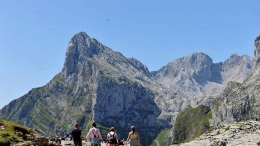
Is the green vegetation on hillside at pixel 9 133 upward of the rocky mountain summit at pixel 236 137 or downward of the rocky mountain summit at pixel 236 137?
upward

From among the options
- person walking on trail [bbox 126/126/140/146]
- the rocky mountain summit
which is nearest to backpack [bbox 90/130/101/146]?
person walking on trail [bbox 126/126/140/146]

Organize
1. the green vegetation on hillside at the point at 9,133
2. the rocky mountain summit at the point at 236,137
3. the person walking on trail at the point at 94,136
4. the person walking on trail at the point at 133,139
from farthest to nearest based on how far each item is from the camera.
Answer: the rocky mountain summit at the point at 236,137, the person walking on trail at the point at 94,136, the person walking on trail at the point at 133,139, the green vegetation on hillside at the point at 9,133

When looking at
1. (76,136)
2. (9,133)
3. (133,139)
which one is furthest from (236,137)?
(9,133)

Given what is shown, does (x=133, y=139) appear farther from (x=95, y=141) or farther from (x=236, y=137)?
(x=236, y=137)

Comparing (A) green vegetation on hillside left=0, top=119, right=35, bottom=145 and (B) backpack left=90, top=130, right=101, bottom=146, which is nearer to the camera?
(A) green vegetation on hillside left=0, top=119, right=35, bottom=145

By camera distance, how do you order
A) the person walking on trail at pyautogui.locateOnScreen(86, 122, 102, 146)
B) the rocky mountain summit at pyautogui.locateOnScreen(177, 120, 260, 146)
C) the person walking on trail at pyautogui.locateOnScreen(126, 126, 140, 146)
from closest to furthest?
1. the person walking on trail at pyautogui.locateOnScreen(126, 126, 140, 146)
2. the person walking on trail at pyautogui.locateOnScreen(86, 122, 102, 146)
3. the rocky mountain summit at pyautogui.locateOnScreen(177, 120, 260, 146)

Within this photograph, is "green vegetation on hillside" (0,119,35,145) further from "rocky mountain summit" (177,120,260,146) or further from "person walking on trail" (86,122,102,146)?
"rocky mountain summit" (177,120,260,146)

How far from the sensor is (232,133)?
48.3m

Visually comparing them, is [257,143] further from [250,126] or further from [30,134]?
[30,134]

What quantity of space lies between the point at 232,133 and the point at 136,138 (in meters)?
25.0

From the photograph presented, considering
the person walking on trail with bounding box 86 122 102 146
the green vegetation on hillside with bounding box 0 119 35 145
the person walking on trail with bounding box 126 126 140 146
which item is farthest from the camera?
the person walking on trail with bounding box 86 122 102 146

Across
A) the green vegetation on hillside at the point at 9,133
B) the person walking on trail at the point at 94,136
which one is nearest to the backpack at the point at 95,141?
the person walking on trail at the point at 94,136

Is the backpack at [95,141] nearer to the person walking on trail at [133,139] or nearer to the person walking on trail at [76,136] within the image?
the person walking on trail at [76,136]

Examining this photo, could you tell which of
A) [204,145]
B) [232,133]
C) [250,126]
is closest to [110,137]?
[204,145]
